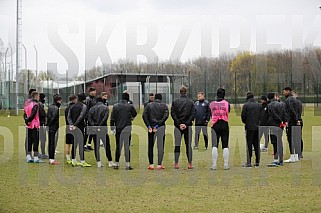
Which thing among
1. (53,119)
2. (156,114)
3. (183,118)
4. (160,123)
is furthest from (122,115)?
(53,119)

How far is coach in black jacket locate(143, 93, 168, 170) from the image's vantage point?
12727 mm

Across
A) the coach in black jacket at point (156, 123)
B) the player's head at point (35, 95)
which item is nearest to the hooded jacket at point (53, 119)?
the player's head at point (35, 95)

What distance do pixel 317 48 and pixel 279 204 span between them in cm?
5118

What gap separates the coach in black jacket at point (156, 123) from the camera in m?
12.7

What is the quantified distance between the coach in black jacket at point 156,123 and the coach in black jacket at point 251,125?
2.11 m

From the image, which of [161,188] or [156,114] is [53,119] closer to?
[156,114]

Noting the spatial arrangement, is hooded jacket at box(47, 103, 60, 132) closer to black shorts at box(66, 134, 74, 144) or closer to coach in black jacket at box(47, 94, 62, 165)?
coach in black jacket at box(47, 94, 62, 165)

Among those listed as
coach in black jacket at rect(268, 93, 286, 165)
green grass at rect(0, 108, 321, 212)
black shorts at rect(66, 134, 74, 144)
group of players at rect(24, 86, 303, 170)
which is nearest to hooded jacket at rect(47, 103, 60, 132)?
group of players at rect(24, 86, 303, 170)

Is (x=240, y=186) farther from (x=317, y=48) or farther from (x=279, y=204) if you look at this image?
(x=317, y=48)

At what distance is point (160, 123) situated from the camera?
12.8 metres

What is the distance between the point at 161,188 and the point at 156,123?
9.73 feet

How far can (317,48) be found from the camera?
5653cm

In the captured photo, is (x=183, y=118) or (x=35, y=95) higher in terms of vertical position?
(x=35, y=95)

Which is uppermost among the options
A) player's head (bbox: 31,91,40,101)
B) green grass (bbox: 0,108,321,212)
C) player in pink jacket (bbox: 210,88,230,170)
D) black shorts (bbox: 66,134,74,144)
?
player's head (bbox: 31,91,40,101)
